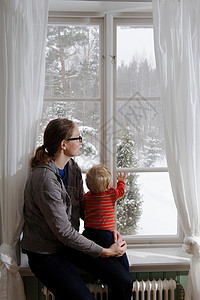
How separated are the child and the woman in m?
0.08

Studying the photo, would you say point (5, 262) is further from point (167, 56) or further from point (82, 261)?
point (167, 56)

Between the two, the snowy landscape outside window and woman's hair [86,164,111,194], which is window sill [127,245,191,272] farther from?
woman's hair [86,164,111,194]

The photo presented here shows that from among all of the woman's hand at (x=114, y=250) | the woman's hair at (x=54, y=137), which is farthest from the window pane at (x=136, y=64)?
the woman's hand at (x=114, y=250)

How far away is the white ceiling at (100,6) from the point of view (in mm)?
2141

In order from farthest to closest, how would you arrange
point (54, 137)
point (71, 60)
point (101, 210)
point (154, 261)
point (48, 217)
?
1. point (71, 60)
2. point (154, 261)
3. point (101, 210)
4. point (54, 137)
5. point (48, 217)

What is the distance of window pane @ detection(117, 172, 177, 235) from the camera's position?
93.6 inches

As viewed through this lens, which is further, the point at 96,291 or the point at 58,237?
the point at 96,291

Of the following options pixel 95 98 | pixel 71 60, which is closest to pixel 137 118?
pixel 95 98

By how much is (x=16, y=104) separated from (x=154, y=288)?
1396mm

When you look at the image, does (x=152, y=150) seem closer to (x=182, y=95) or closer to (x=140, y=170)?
(x=140, y=170)

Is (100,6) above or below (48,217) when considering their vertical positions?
above

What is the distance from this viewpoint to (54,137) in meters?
1.97

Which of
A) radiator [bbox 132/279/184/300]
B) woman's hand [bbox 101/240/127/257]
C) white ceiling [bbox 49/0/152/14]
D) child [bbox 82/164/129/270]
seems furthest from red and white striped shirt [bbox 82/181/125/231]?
white ceiling [bbox 49/0/152/14]

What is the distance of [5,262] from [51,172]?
0.59 metres
